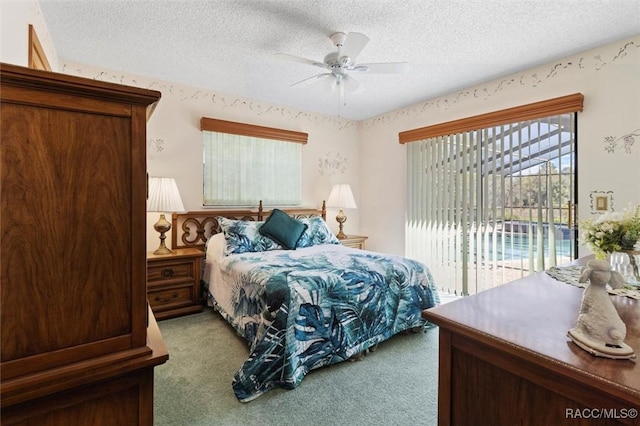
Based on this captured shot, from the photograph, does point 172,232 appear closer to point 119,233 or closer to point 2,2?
point 2,2

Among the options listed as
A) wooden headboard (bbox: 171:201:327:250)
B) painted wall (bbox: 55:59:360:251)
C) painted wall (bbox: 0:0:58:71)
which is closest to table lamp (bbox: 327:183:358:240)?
painted wall (bbox: 55:59:360:251)

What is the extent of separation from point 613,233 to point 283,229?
2718 millimetres

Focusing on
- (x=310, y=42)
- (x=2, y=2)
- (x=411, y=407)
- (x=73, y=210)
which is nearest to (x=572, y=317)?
(x=411, y=407)

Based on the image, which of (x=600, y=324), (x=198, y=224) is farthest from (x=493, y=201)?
(x=198, y=224)

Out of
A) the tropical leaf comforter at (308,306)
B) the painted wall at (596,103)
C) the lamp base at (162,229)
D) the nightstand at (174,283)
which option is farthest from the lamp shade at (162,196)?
the painted wall at (596,103)

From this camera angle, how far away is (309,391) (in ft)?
6.16

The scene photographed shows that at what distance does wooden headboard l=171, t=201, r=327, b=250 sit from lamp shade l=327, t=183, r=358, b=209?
1.05 metres

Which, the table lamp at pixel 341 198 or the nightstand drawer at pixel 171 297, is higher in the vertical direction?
the table lamp at pixel 341 198

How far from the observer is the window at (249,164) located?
366cm

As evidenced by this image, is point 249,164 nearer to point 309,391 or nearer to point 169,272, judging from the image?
point 169,272

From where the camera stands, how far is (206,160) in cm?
363

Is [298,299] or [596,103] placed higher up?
[596,103]

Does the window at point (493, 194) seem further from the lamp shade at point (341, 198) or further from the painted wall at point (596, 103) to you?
the lamp shade at point (341, 198)

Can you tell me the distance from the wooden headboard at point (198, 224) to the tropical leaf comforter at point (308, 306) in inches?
31.2
